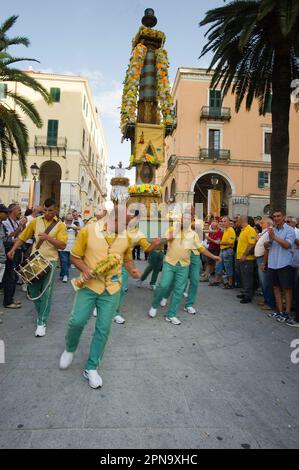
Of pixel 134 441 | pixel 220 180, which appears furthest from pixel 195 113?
pixel 134 441

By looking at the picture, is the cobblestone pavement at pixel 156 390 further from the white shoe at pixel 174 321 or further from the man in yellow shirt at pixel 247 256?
the man in yellow shirt at pixel 247 256

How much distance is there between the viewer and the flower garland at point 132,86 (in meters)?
13.5

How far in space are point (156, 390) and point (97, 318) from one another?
3.16ft

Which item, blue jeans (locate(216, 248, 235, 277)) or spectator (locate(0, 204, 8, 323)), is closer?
spectator (locate(0, 204, 8, 323))

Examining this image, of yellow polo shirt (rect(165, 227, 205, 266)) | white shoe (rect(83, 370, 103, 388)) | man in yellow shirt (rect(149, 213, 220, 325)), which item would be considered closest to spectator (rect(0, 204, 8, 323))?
man in yellow shirt (rect(149, 213, 220, 325))

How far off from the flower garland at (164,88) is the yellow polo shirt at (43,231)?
1041cm

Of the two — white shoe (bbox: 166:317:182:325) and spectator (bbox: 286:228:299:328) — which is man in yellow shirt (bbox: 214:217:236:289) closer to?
spectator (bbox: 286:228:299:328)

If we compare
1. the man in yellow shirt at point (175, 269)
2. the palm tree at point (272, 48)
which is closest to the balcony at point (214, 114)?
the palm tree at point (272, 48)

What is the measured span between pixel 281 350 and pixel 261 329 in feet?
3.00

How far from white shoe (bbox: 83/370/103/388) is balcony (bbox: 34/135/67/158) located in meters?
31.1

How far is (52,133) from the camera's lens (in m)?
32.1

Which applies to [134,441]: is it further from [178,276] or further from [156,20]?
[156,20]

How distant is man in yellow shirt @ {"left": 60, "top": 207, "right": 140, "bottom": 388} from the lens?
10.8 ft

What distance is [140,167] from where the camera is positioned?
13703mm
